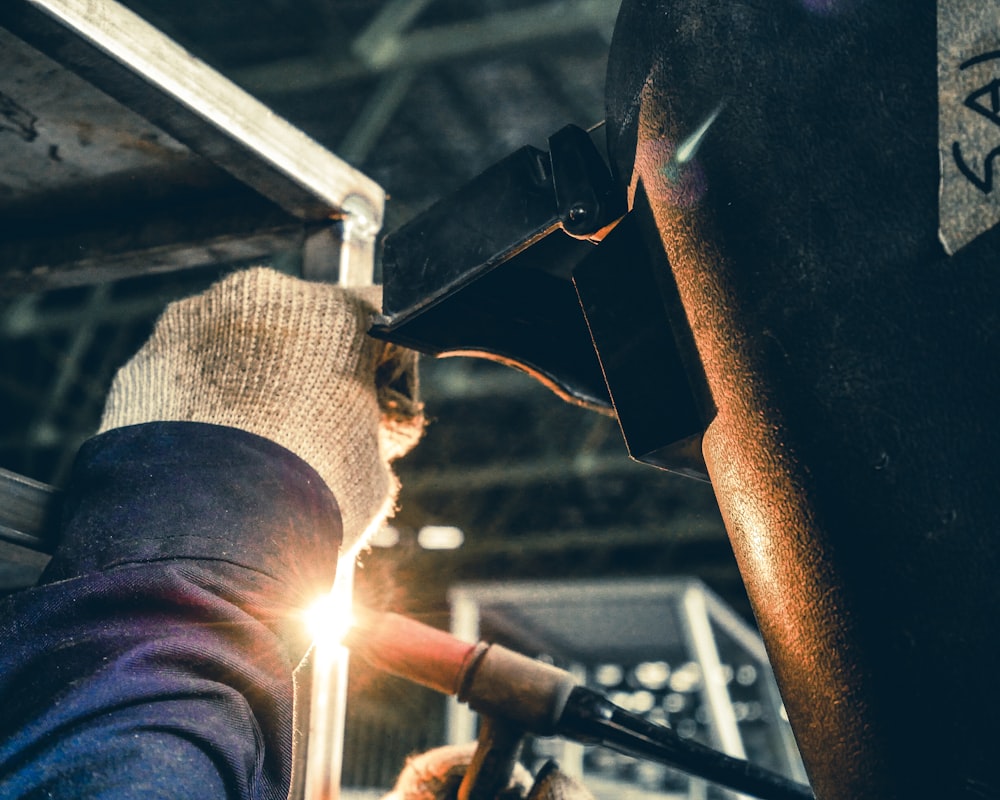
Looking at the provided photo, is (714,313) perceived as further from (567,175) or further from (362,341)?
(362,341)

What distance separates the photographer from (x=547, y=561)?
7781mm

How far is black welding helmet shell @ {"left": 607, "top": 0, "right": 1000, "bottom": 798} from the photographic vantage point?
38cm

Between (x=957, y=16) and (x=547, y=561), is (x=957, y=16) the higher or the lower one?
the lower one

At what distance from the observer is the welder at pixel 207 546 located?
43cm

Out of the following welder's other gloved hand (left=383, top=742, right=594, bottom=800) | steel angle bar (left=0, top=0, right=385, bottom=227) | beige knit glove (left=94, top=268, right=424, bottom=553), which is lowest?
welder's other gloved hand (left=383, top=742, right=594, bottom=800)

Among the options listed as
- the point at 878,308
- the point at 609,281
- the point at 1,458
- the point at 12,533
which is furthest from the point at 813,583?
the point at 1,458

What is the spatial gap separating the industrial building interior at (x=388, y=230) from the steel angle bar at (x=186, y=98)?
3.3 inches

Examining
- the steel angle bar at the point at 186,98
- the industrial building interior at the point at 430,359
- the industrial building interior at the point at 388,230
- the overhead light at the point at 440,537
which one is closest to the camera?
the steel angle bar at the point at 186,98

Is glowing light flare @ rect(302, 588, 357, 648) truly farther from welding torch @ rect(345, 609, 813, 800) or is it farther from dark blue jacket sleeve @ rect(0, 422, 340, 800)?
dark blue jacket sleeve @ rect(0, 422, 340, 800)

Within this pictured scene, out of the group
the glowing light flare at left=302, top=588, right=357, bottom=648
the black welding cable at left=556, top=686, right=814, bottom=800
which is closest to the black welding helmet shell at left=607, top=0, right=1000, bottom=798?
the black welding cable at left=556, top=686, right=814, bottom=800

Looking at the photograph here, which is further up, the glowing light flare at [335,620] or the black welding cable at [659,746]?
the glowing light flare at [335,620]

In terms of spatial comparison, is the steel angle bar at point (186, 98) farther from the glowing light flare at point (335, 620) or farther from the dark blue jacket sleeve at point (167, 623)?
the glowing light flare at point (335, 620)

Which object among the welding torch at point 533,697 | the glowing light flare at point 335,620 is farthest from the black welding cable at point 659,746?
the glowing light flare at point 335,620

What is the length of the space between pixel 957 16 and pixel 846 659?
346mm
